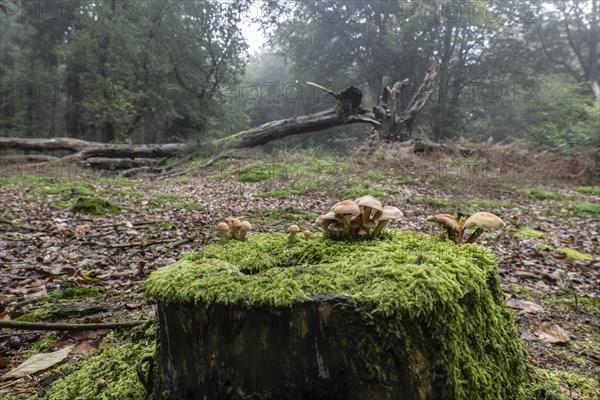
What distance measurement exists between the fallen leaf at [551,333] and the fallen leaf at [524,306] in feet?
0.73

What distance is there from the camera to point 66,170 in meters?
12.0

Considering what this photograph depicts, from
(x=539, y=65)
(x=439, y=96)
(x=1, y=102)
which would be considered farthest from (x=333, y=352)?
(x=539, y=65)

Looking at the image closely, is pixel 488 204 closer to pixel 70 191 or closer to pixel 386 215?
pixel 386 215

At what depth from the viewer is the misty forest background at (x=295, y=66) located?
701 inches

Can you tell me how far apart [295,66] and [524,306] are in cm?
2611

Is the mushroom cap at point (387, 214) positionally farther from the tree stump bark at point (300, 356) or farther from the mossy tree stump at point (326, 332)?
the tree stump bark at point (300, 356)

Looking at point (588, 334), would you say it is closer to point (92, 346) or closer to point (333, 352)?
point (333, 352)

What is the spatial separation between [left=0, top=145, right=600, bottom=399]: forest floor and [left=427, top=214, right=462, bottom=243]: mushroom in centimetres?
89

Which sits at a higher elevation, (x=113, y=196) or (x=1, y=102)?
(x=1, y=102)

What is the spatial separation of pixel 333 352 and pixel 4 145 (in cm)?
1717

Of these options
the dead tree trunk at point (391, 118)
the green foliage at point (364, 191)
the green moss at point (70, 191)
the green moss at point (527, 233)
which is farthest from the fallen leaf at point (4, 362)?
the dead tree trunk at point (391, 118)

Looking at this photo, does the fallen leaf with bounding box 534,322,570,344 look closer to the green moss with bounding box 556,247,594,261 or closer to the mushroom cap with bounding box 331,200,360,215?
the mushroom cap with bounding box 331,200,360,215

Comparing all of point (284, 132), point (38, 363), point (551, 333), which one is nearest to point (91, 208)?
point (38, 363)

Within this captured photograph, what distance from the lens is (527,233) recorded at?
223 inches
